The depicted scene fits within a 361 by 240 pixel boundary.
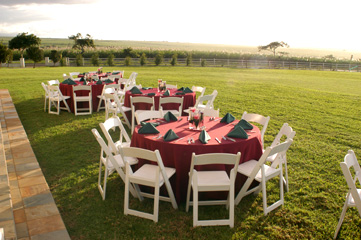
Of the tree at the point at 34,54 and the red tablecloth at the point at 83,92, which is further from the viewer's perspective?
the tree at the point at 34,54

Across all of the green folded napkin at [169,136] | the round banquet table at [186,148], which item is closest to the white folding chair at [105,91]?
the round banquet table at [186,148]

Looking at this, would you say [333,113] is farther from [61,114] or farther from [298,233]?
[61,114]

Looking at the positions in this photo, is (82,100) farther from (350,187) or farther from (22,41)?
(22,41)

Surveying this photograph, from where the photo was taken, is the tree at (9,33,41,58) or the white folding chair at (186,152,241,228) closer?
the white folding chair at (186,152,241,228)

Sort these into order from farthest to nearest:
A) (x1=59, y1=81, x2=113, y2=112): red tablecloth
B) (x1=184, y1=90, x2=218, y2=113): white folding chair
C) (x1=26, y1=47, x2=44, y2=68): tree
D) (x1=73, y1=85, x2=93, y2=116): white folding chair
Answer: (x1=26, y1=47, x2=44, y2=68): tree → (x1=59, y1=81, x2=113, y2=112): red tablecloth → (x1=73, y1=85, x2=93, y2=116): white folding chair → (x1=184, y1=90, x2=218, y2=113): white folding chair

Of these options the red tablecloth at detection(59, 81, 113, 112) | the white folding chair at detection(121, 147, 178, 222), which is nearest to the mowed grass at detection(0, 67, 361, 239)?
the white folding chair at detection(121, 147, 178, 222)

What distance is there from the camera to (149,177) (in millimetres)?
3832

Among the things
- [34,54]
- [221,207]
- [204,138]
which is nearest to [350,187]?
[221,207]

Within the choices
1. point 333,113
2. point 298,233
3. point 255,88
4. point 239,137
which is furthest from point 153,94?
point 255,88

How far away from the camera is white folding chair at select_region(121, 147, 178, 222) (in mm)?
3590

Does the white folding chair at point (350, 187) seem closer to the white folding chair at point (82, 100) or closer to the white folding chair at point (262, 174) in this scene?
the white folding chair at point (262, 174)

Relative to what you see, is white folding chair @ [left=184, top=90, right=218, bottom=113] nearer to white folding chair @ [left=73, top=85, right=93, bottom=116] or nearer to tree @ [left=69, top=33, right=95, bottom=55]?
white folding chair @ [left=73, top=85, right=93, bottom=116]

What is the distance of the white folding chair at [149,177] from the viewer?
11.8ft

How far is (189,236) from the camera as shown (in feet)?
11.6
